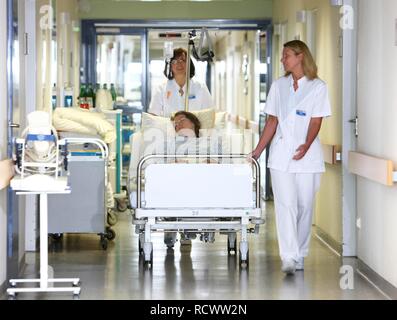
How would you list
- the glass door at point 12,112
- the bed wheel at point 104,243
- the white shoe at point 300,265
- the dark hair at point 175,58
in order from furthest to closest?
1. the dark hair at point 175,58
2. the bed wheel at point 104,243
3. the white shoe at point 300,265
4. the glass door at point 12,112

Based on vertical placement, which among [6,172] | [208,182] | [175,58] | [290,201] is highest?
[175,58]

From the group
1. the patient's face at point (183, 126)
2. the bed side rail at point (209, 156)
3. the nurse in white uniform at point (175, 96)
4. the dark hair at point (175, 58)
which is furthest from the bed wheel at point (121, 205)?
the bed side rail at point (209, 156)

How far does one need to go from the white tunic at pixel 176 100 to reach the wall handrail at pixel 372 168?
2.25m

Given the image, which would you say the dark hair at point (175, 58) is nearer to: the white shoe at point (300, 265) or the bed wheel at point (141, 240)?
the bed wheel at point (141, 240)

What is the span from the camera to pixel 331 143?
332 inches

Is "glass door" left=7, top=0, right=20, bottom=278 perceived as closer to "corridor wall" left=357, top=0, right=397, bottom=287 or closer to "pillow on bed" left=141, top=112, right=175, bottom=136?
"pillow on bed" left=141, top=112, right=175, bottom=136

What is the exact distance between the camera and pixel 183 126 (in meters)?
7.46

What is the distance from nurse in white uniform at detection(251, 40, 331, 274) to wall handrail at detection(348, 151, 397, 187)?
0.95 ft

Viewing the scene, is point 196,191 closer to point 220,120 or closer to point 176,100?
point 220,120

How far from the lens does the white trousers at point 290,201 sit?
22.0ft

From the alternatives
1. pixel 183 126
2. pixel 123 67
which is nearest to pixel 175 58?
pixel 183 126

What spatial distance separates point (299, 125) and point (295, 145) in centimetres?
15

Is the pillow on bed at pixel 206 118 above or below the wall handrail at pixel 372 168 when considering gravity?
above
